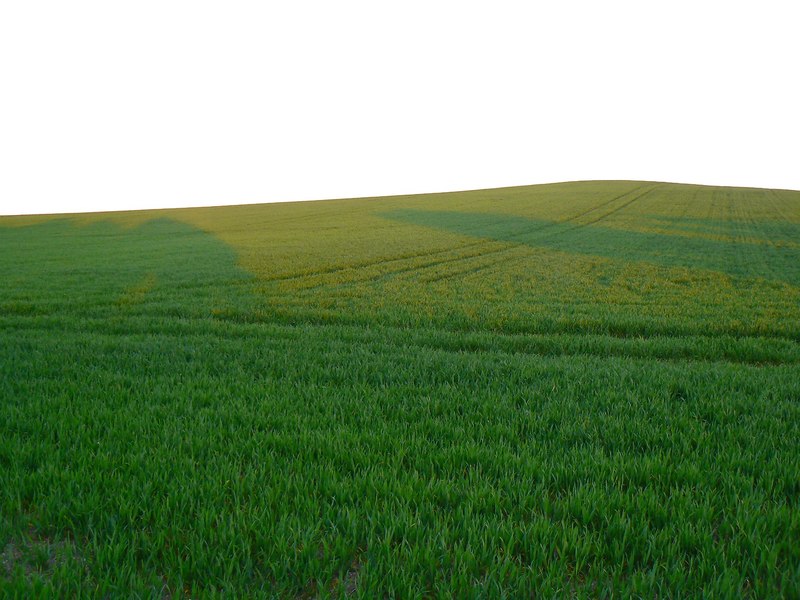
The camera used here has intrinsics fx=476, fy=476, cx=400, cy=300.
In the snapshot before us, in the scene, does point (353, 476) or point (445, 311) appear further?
point (445, 311)

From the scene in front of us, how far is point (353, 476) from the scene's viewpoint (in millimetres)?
4098

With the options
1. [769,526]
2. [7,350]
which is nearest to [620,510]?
[769,526]

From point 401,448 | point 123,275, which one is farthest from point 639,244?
point 401,448

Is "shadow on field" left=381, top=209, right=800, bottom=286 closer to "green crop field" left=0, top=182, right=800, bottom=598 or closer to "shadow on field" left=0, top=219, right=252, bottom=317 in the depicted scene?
"green crop field" left=0, top=182, right=800, bottom=598

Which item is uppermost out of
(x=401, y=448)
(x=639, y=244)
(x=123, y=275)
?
(x=639, y=244)

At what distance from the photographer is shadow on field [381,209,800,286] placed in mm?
20719

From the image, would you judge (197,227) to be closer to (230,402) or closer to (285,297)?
(285,297)

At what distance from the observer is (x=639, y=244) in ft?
93.4

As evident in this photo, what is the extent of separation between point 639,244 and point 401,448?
2834 centimetres

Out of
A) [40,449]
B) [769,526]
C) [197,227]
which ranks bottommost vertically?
[769,526]

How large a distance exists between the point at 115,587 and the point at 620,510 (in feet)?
11.2

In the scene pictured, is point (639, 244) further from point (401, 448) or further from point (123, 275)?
point (401, 448)

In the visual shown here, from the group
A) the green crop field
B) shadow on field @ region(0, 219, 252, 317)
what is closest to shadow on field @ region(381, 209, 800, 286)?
the green crop field

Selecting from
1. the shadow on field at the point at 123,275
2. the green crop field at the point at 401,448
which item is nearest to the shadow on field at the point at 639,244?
the green crop field at the point at 401,448
